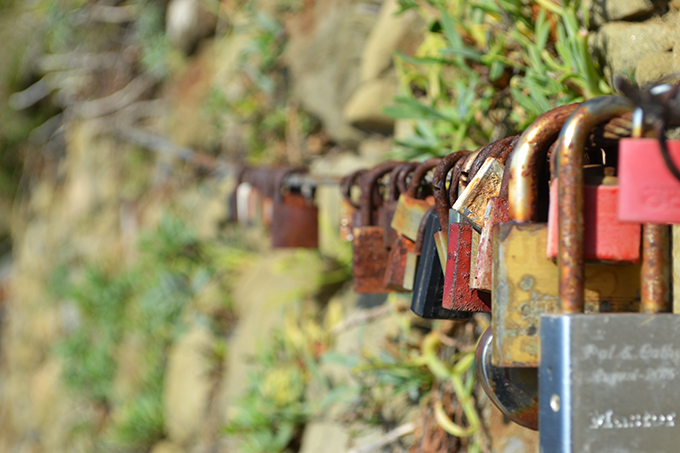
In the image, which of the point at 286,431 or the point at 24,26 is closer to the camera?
the point at 286,431

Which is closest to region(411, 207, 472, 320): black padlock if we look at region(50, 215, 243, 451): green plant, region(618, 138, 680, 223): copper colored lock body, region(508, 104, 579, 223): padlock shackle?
region(508, 104, 579, 223): padlock shackle

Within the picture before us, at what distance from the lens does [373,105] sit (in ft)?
8.23

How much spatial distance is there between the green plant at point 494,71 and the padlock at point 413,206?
0.52 meters

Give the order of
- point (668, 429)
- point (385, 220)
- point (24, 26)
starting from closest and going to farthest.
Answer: point (668, 429) < point (385, 220) < point (24, 26)

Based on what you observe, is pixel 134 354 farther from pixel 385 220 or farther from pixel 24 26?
pixel 24 26

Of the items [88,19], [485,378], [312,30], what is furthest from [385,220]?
[88,19]

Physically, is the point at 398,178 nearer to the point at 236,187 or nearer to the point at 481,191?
the point at 481,191

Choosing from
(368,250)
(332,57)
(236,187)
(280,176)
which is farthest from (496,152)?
(332,57)

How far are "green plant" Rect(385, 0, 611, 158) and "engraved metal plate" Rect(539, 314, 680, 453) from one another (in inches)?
34.8

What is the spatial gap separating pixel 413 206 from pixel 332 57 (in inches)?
81.1

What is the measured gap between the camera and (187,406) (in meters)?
3.51

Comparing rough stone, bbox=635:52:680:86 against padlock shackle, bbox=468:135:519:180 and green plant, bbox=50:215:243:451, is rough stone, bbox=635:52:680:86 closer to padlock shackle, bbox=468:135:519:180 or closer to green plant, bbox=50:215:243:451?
padlock shackle, bbox=468:135:519:180

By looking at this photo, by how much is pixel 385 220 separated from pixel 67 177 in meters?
6.92

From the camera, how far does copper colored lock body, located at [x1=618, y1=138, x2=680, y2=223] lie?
0.54 m
